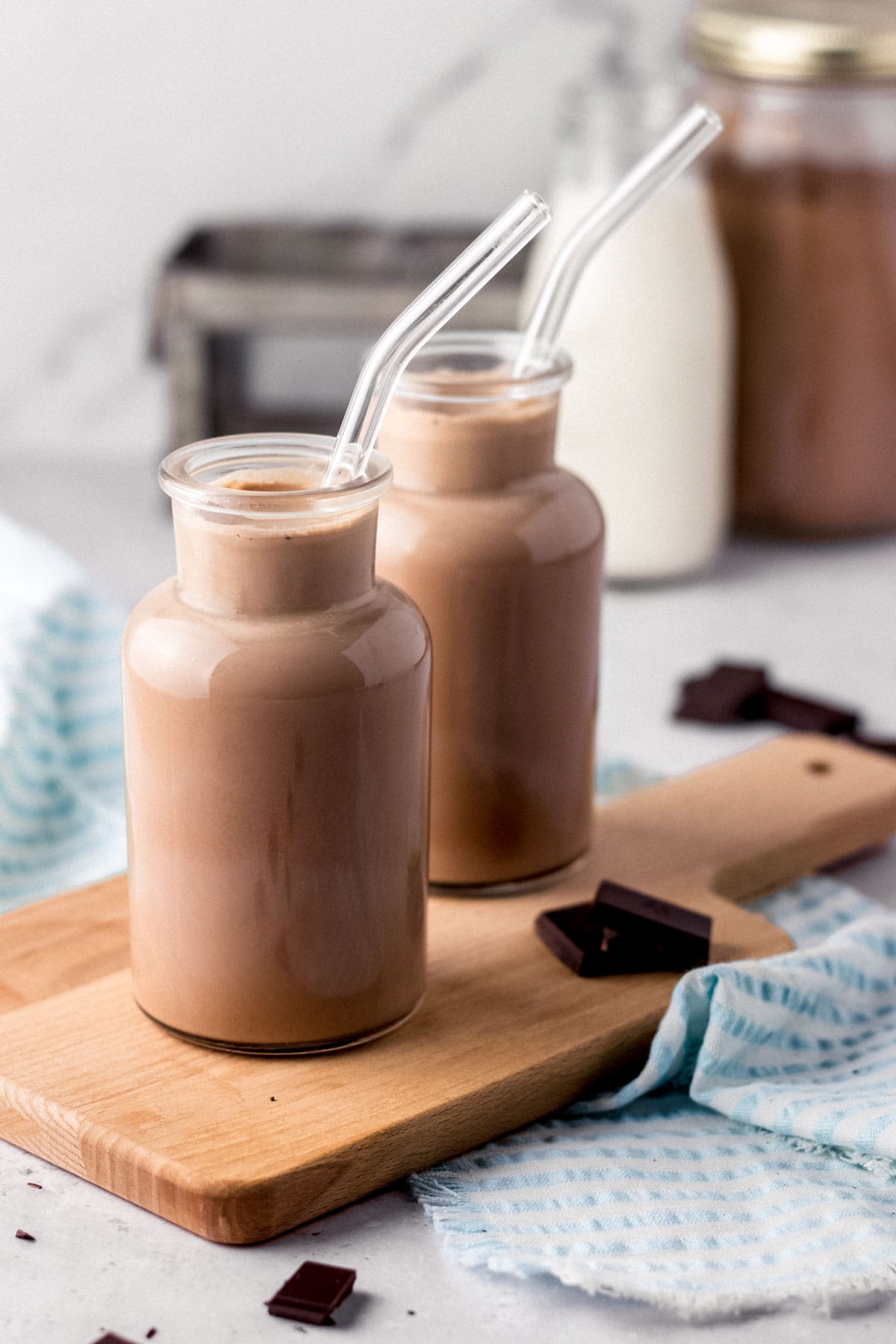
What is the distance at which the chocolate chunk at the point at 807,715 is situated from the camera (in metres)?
1.11

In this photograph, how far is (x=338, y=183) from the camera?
158 centimetres

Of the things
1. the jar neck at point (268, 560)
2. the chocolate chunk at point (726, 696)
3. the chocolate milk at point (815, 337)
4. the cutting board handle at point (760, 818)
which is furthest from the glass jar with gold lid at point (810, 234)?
the jar neck at point (268, 560)

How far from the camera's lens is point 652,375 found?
1329mm

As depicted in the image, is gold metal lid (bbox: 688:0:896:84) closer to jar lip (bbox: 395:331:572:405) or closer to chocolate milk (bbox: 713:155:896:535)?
chocolate milk (bbox: 713:155:896:535)

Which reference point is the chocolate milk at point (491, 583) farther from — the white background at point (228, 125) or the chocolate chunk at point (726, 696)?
the white background at point (228, 125)

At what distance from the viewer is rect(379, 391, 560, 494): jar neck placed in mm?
771

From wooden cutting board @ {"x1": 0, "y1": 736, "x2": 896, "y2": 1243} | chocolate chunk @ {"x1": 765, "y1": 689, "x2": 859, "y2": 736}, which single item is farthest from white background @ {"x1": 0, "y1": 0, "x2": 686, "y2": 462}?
wooden cutting board @ {"x1": 0, "y1": 736, "x2": 896, "y2": 1243}

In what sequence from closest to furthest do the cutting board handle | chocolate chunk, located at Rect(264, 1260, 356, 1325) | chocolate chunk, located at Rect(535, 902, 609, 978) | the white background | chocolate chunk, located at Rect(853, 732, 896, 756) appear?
chocolate chunk, located at Rect(264, 1260, 356, 1325), chocolate chunk, located at Rect(535, 902, 609, 978), the cutting board handle, chocolate chunk, located at Rect(853, 732, 896, 756), the white background

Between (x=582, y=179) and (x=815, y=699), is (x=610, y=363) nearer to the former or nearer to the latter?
(x=582, y=179)

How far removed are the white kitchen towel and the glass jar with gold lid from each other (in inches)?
23.4

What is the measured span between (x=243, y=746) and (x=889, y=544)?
0.97 metres

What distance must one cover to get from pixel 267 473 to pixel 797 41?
81 centimetres

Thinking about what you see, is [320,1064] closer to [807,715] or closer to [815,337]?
[807,715]

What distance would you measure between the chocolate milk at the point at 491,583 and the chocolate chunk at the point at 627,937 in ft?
0.21
